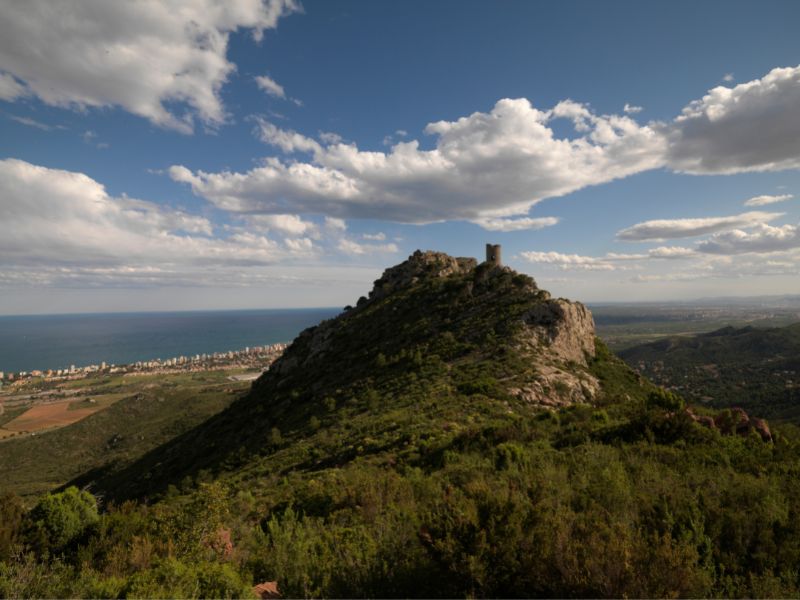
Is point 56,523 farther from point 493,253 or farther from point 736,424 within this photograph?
point 493,253

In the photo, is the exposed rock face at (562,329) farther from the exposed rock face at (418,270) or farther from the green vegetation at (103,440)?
the green vegetation at (103,440)

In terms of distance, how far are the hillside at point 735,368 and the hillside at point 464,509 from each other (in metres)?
60.6

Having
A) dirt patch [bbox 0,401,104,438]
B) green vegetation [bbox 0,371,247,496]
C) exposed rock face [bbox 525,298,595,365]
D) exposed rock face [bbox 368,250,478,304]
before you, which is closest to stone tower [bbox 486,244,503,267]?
exposed rock face [bbox 368,250,478,304]

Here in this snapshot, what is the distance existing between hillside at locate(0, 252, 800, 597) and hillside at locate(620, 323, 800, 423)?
60.6 meters

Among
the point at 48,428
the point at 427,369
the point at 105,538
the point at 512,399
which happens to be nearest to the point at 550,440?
the point at 512,399

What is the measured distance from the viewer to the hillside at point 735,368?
269 ft

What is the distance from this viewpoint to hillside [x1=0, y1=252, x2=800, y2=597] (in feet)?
24.5

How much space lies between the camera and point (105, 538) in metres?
12.8

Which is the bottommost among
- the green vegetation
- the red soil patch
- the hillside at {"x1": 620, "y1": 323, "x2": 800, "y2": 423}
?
the red soil patch

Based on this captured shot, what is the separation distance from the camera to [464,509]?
8.42m

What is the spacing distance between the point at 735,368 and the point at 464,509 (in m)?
162

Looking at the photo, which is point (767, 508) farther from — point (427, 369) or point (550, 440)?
point (427, 369)

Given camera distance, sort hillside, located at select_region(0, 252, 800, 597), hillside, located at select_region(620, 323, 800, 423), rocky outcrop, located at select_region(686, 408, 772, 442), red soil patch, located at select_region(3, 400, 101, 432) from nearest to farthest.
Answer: hillside, located at select_region(0, 252, 800, 597), rocky outcrop, located at select_region(686, 408, 772, 442), hillside, located at select_region(620, 323, 800, 423), red soil patch, located at select_region(3, 400, 101, 432)

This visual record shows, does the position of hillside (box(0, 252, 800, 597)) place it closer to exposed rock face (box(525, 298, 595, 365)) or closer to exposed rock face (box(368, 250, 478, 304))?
exposed rock face (box(525, 298, 595, 365))
